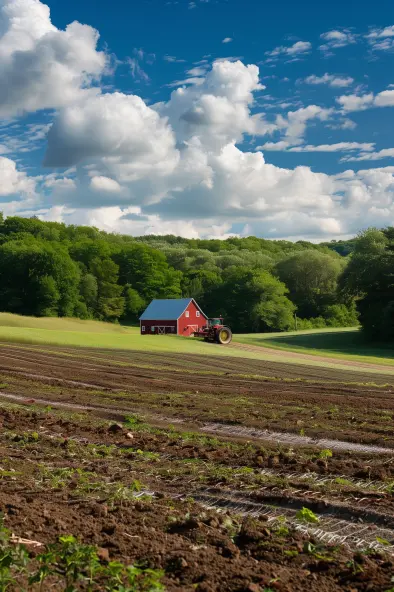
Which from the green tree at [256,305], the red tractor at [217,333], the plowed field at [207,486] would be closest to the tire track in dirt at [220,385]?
the plowed field at [207,486]

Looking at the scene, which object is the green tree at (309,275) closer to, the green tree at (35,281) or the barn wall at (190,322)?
the barn wall at (190,322)

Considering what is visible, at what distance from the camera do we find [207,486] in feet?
26.1

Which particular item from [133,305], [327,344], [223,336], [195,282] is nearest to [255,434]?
[223,336]

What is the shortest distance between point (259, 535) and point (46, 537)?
2033 millimetres

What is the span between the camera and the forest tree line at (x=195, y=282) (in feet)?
204

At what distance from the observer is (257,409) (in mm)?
15406

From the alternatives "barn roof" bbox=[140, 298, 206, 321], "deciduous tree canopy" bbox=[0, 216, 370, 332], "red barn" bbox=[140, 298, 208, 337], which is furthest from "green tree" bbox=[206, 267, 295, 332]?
"barn roof" bbox=[140, 298, 206, 321]

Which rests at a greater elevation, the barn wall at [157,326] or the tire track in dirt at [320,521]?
the barn wall at [157,326]

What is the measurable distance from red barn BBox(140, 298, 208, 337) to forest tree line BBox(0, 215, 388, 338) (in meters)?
15.7

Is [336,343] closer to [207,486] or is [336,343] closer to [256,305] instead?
[256,305]

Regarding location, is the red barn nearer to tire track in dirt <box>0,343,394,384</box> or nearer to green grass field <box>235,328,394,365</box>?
green grass field <box>235,328,394,365</box>

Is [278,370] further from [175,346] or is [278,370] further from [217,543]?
[217,543]

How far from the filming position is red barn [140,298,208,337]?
201ft

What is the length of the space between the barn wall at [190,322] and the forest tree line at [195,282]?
15206 millimetres
